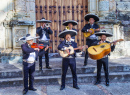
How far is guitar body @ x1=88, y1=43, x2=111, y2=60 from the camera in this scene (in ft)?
13.1

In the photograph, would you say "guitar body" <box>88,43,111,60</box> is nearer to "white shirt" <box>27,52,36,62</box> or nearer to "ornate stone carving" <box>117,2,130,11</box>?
"white shirt" <box>27,52,36,62</box>

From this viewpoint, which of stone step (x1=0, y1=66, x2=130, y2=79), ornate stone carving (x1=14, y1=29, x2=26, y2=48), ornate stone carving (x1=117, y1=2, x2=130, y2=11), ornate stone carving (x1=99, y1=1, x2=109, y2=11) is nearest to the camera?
stone step (x1=0, y1=66, x2=130, y2=79)

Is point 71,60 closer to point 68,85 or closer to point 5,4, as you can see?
point 68,85

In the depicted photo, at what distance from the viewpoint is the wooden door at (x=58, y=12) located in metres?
7.25

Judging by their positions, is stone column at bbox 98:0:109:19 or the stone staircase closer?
the stone staircase

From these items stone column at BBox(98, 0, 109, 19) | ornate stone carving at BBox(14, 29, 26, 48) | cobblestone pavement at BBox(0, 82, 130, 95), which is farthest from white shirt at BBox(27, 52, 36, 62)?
stone column at BBox(98, 0, 109, 19)

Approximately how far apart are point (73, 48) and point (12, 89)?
1912 millimetres

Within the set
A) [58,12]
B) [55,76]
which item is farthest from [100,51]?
[58,12]

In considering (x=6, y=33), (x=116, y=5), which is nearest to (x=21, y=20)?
(x=6, y=33)

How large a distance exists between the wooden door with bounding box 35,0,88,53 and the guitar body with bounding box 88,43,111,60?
10.9ft

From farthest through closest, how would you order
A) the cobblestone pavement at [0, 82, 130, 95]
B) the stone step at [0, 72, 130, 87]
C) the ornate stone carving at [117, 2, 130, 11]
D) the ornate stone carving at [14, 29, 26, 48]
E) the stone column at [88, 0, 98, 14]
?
the ornate stone carving at [117, 2, 130, 11] → the stone column at [88, 0, 98, 14] → the ornate stone carving at [14, 29, 26, 48] → the stone step at [0, 72, 130, 87] → the cobblestone pavement at [0, 82, 130, 95]

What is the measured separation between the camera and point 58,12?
24.2 ft

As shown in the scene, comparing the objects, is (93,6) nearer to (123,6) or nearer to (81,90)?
(123,6)

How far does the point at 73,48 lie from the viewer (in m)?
4.04
